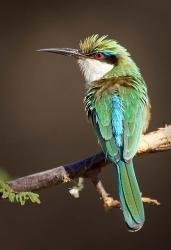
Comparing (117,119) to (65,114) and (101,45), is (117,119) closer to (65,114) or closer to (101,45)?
(101,45)

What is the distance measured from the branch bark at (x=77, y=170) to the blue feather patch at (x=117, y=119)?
0.09 m

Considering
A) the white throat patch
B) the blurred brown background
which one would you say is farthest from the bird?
the blurred brown background

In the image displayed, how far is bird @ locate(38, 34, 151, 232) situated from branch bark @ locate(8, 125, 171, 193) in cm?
6

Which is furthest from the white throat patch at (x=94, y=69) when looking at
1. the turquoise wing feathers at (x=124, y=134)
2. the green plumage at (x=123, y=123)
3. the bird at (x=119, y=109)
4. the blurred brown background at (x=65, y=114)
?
the blurred brown background at (x=65, y=114)

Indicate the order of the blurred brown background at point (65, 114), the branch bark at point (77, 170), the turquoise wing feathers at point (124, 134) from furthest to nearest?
1. the blurred brown background at point (65, 114)
2. the turquoise wing feathers at point (124, 134)
3. the branch bark at point (77, 170)

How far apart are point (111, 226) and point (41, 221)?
15.6 inches

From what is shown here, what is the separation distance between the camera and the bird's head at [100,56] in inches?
152

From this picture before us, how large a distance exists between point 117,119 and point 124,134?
0.08 m

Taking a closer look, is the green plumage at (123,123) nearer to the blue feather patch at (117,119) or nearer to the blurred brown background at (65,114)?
the blue feather patch at (117,119)

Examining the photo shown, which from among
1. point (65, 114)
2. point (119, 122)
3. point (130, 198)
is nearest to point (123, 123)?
point (119, 122)

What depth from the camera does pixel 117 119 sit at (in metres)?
3.40

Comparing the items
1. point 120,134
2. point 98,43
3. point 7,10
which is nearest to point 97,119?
point 120,134

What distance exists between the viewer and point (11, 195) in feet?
9.72

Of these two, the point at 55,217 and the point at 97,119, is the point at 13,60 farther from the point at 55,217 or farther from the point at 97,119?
the point at 97,119
